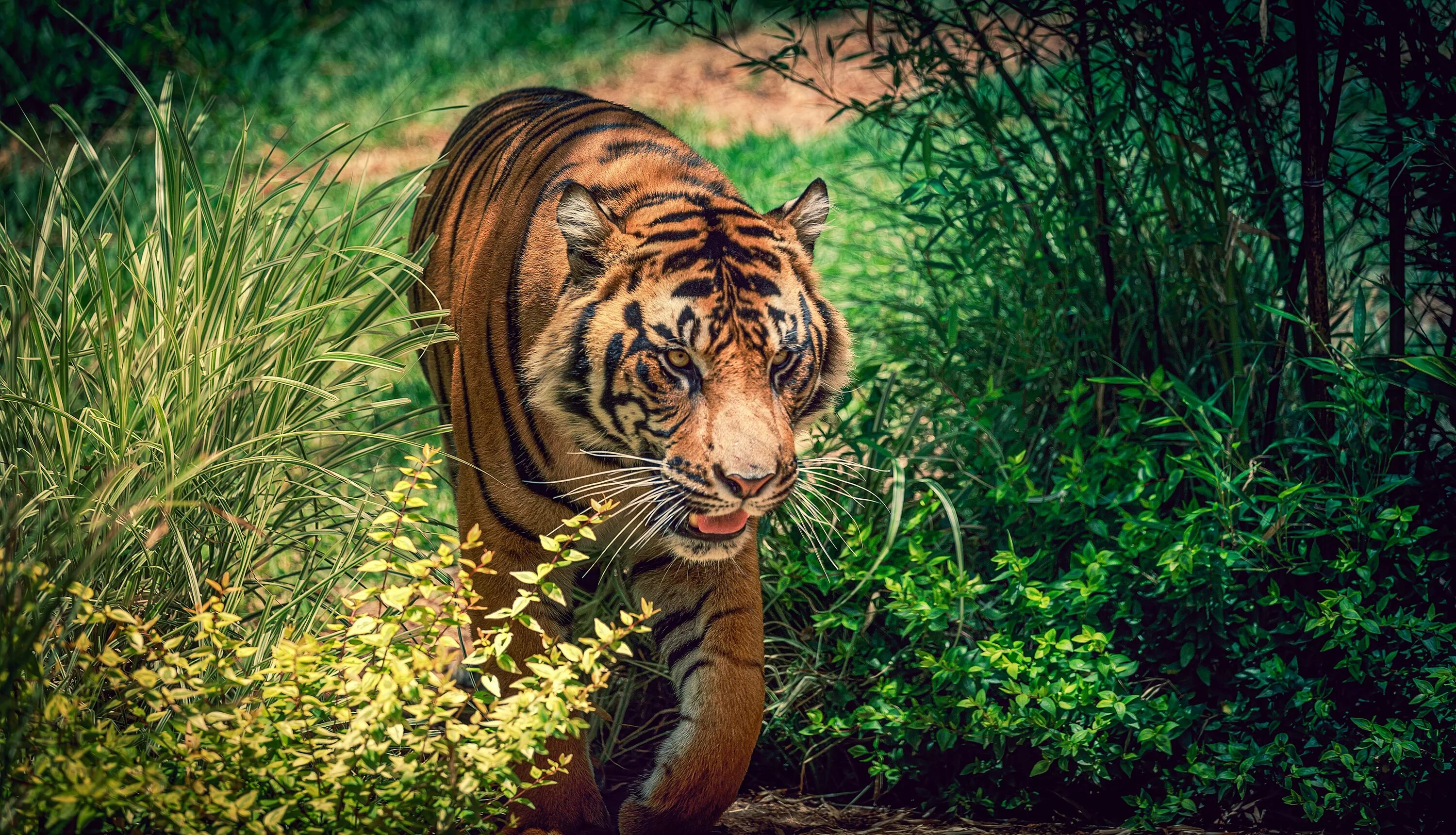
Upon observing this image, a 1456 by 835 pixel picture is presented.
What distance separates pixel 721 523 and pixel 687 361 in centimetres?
35

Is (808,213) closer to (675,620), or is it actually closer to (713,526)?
(713,526)

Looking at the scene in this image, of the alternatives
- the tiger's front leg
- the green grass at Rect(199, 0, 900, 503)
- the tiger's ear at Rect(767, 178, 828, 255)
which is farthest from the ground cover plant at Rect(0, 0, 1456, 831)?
the green grass at Rect(199, 0, 900, 503)

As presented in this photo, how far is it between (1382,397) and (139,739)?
302cm

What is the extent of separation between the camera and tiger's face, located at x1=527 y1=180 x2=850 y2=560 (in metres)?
2.57

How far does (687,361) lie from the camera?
2.64m

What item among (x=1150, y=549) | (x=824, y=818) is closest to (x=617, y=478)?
(x=824, y=818)

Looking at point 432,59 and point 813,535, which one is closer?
point 813,535

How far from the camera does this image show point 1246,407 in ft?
11.0

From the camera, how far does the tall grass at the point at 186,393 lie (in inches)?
101

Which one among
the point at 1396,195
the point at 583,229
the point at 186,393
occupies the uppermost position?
the point at 1396,195

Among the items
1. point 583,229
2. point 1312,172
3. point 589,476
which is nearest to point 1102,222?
point 1312,172

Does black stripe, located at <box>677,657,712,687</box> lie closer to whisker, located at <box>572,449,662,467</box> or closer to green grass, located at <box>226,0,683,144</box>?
whisker, located at <box>572,449,662,467</box>

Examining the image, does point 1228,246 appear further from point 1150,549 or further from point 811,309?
point 811,309

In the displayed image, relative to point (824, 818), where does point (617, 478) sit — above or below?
above
